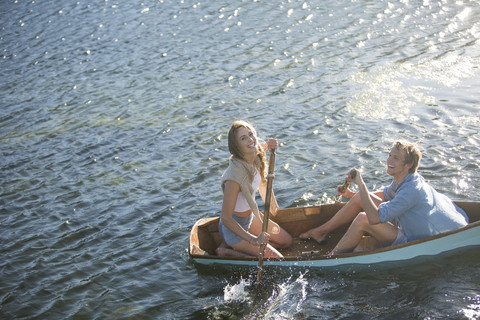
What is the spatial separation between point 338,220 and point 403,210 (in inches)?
57.5

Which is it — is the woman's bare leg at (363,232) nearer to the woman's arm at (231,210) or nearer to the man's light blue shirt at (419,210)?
the man's light blue shirt at (419,210)

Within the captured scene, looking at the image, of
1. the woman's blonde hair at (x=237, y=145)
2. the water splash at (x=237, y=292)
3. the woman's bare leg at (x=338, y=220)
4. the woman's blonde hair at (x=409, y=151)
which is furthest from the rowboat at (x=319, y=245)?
the woman's blonde hair at (x=237, y=145)

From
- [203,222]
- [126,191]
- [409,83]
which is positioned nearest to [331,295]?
[203,222]

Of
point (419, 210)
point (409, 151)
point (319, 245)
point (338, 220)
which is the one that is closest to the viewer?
point (409, 151)

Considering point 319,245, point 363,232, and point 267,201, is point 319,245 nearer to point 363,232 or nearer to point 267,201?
point 363,232

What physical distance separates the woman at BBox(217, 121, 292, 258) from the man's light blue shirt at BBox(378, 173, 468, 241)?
4.89ft

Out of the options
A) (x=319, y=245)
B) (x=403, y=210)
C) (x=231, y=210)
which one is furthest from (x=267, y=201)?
(x=403, y=210)

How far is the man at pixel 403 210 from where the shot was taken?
6.82 meters

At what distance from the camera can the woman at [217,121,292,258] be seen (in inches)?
288

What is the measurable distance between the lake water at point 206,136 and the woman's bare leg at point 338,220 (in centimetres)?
92

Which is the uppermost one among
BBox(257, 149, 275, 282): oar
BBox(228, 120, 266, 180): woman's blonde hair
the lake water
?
BBox(228, 120, 266, 180): woman's blonde hair

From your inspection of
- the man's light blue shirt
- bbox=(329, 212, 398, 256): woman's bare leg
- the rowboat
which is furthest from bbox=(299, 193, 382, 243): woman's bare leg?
the man's light blue shirt

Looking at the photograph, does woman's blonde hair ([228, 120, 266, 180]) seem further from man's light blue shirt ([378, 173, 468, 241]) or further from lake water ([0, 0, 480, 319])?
man's light blue shirt ([378, 173, 468, 241])

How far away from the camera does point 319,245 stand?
839 cm
